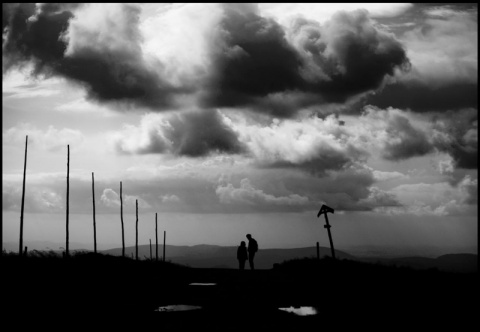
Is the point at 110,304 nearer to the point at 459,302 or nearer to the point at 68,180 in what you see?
the point at 459,302

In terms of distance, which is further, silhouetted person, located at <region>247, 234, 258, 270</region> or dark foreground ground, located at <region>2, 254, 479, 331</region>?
silhouetted person, located at <region>247, 234, 258, 270</region>

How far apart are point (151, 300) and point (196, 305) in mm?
1778

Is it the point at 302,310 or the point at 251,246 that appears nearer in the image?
the point at 302,310

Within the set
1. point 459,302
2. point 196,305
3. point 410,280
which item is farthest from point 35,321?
point 410,280

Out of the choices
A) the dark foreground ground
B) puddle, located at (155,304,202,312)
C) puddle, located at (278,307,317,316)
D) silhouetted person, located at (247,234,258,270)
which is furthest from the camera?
silhouetted person, located at (247,234,258,270)

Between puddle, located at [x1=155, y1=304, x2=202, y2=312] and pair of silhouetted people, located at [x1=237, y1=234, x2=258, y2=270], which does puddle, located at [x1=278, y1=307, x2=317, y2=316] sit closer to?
puddle, located at [x1=155, y1=304, x2=202, y2=312]

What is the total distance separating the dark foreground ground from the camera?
438 inches

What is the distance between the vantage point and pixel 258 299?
51.3 feet

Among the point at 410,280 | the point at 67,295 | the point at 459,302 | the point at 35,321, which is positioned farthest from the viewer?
the point at 410,280

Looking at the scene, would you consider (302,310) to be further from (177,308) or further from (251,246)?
(251,246)

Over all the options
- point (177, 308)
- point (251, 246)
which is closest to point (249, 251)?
point (251, 246)

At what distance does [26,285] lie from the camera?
619 inches

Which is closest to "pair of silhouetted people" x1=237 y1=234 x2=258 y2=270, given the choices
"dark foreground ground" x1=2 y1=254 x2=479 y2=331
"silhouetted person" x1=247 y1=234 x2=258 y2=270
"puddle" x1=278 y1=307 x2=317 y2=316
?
"silhouetted person" x1=247 y1=234 x2=258 y2=270

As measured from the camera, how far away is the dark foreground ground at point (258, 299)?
11.1m
